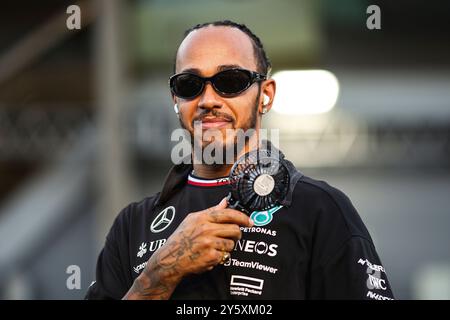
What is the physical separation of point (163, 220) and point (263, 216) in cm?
42

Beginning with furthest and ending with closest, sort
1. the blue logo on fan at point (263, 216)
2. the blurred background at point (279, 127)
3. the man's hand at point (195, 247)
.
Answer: the blurred background at point (279, 127)
the blue logo on fan at point (263, 216)
the man's hand at point (195, 247)

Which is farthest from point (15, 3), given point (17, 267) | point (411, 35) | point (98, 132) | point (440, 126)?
point (440, 126)

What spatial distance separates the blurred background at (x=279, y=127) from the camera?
13.7m

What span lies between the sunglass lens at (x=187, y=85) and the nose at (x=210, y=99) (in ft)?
0.10

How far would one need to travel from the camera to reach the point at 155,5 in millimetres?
16188

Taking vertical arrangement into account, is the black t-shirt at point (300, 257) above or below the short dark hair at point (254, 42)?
below

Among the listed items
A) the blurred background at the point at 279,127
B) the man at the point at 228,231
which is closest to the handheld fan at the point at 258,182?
the man at the point at 228,231

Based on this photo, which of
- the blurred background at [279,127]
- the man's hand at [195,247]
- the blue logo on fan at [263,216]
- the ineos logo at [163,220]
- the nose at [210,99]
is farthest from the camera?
the blurred background at [279,127]

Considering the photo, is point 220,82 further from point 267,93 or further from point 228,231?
point 228,231

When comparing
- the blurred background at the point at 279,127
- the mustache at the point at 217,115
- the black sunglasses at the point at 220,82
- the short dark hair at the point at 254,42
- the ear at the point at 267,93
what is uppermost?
the short dark hair at the point at 254,42

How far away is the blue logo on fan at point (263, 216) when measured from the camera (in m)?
2.68

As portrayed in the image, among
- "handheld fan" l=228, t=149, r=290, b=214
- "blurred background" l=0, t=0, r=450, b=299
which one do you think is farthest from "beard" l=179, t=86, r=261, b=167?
"blurred background" l=0, t=0, r=450, b=299

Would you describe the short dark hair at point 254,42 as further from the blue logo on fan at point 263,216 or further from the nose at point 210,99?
the blue logo on fan at point 263,216

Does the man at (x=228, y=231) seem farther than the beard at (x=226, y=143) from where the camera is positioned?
No
